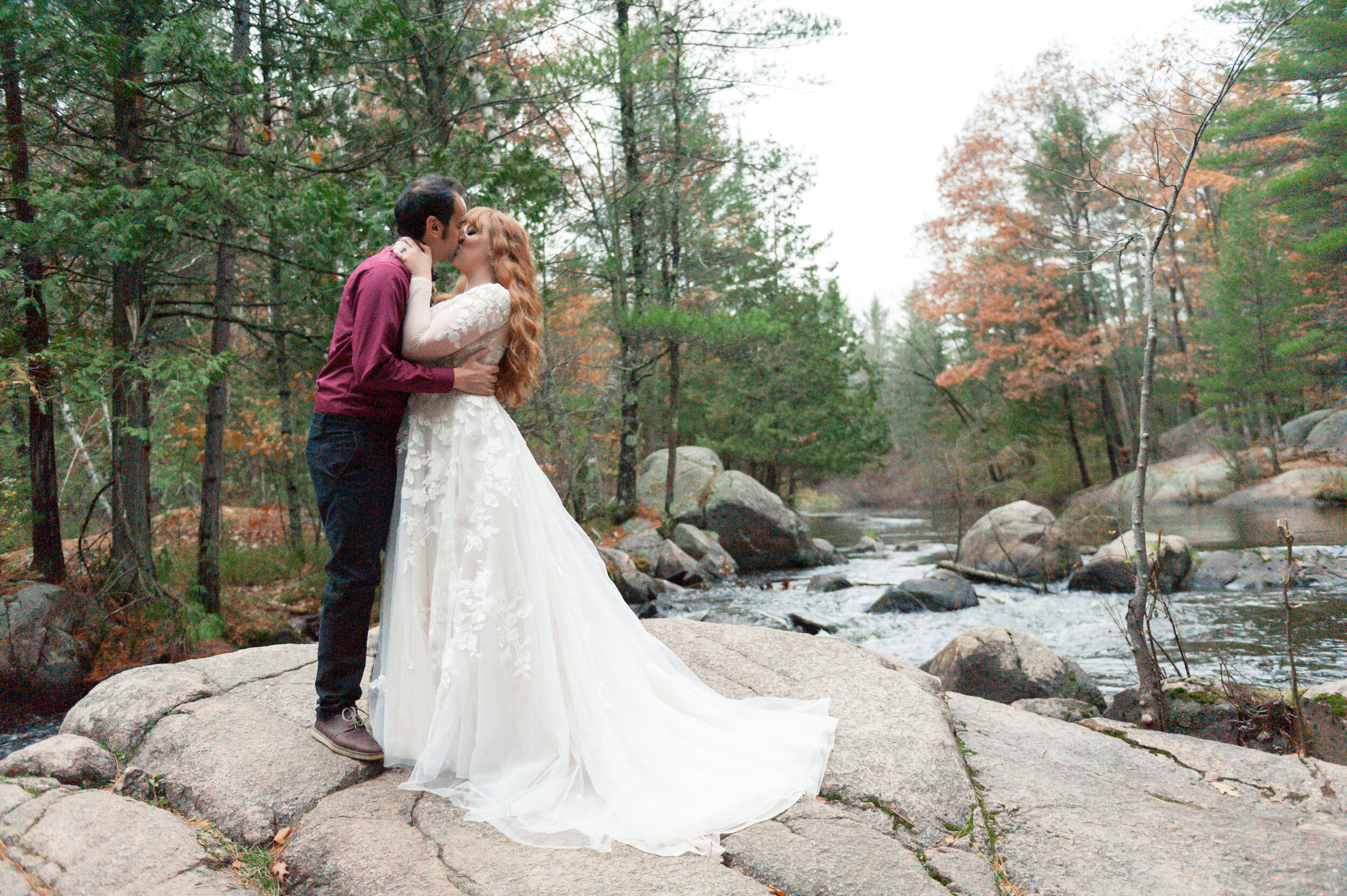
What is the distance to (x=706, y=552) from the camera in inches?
553

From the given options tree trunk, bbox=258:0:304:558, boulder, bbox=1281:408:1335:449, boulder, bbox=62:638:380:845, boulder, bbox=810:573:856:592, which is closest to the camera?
boulder, bbox=62:638:380:845

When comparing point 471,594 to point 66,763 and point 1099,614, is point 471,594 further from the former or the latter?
point 1099,614

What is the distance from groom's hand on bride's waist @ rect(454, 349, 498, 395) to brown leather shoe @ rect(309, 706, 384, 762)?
4.68 feet

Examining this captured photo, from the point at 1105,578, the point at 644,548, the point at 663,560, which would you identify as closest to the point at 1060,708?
the point at 1105,578

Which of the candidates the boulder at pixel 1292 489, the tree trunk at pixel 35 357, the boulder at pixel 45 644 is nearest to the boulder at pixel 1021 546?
the boulder at pixel 1292 489

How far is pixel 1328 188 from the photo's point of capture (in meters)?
15.4

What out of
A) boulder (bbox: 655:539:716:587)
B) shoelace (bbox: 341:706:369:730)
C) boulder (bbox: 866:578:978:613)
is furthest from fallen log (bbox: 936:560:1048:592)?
shoelace (bbox: 341:706:369:730)

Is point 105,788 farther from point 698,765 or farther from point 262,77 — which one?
point 262,77

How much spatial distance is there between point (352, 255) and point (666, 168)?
29.6 ft

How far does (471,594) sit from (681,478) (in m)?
14.3

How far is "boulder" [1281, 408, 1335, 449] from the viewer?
759 inches

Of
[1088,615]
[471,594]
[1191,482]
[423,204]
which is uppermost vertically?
[423,204]

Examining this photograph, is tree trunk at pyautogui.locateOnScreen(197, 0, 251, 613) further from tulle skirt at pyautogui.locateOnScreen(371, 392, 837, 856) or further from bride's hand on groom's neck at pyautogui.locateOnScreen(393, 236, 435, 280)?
tulle skirt at pyautogui.locateOnScreen(371, 392, 837, 856)

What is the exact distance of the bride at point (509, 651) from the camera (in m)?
2.84
